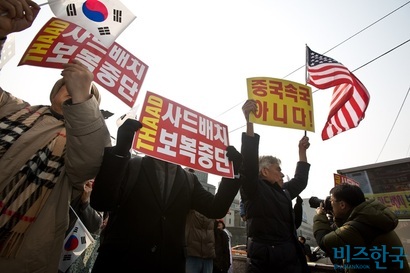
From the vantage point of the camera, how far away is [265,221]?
8.44 ft

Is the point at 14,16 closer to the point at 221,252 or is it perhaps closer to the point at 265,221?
the point at 265,221

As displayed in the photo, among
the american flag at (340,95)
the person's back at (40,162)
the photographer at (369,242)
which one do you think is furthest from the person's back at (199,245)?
the person's back at (40,162)

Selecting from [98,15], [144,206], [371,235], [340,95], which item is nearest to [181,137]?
[144,206]

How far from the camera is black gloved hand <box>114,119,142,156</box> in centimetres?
143

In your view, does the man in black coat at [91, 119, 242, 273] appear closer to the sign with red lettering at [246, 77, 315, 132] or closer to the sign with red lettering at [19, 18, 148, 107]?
the sign with red lettering at [19, 18, 148, 107]

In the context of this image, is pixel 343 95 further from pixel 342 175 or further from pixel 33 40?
pixel 33 40

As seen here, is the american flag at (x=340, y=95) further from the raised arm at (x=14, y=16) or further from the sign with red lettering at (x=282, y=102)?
the raised arm at (x=14, y=16)

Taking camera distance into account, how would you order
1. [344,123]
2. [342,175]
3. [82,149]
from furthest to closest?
[342,175] < [344,123] < [82,149]

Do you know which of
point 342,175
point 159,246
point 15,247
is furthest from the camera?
point 342,175

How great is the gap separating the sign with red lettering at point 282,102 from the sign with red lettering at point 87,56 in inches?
58.0

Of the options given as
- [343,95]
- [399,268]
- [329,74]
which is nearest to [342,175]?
[343,95]

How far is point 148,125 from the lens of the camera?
201 centimetres

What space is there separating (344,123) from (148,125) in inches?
153

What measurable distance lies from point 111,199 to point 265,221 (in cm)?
170
